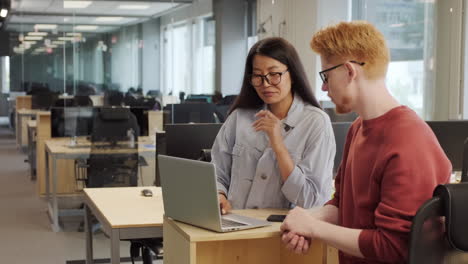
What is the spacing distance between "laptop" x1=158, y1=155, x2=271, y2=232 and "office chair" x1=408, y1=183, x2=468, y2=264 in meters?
0.78

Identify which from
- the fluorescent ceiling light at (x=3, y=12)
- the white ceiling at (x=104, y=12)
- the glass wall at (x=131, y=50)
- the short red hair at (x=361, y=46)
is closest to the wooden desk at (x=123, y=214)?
the short red hair at (x=361, y=46)

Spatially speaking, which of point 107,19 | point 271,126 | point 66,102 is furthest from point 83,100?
point 271,126

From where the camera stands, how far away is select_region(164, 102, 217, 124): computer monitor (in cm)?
733

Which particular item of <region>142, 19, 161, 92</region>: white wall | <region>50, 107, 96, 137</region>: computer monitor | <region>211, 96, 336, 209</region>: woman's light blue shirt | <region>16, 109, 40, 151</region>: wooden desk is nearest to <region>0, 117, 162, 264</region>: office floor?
<region>50, 107, 96, 137</region>: computer monitor

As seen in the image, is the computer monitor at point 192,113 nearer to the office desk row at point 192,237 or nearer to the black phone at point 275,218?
the office desk row at point 192,237

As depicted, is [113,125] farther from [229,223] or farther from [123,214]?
[229,223]

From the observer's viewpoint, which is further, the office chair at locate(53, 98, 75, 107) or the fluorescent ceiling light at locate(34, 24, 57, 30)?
the fluorescent ceiling light at locate(34, 24, 57, 30)

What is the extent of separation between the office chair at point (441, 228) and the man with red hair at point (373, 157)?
1.5 inches

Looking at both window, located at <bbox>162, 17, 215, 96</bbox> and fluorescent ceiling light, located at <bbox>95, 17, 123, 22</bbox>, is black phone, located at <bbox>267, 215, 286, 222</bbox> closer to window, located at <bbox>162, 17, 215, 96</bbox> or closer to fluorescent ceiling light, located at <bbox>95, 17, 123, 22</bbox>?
window, located at <bbox>162, 17, 215, 96</bbox>

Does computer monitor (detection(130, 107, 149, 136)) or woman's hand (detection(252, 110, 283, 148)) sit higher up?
woman's hand (detection(252, 110, 283, 148))

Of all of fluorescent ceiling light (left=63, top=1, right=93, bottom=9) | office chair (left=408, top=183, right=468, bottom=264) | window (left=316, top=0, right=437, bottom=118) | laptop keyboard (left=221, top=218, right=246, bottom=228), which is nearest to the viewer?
office chair (left=408, top=183, right=468, bottom=264)

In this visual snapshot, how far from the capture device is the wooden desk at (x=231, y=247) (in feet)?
7.79

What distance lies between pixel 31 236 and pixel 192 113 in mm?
2094

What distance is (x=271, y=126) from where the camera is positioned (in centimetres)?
281
